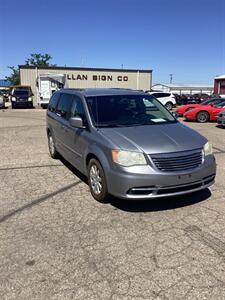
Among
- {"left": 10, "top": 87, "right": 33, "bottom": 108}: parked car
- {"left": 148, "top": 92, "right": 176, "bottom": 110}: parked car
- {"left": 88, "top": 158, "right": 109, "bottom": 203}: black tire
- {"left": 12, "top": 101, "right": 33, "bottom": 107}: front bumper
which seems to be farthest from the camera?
{"left": 12, "top": 101, "right": 33, "bottom": 107}: front bumper

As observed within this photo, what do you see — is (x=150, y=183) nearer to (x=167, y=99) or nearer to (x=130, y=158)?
(x=130, y=158)

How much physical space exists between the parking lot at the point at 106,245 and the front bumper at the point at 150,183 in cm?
35

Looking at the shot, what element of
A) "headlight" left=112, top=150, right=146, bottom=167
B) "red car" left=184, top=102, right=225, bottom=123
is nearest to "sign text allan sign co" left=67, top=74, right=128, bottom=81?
"red car" left=184, top=102, right=225, bottom=123

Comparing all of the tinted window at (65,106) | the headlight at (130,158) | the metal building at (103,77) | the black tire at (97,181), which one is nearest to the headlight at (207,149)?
the headlight at (130,158)

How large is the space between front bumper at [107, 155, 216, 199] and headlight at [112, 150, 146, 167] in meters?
0.09

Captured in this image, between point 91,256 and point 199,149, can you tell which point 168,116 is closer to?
point 199,149

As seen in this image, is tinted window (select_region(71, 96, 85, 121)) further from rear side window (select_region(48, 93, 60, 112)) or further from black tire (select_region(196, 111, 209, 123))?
black tire (select_region(196, 111, 209, 123))

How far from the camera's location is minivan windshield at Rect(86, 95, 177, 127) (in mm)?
4898

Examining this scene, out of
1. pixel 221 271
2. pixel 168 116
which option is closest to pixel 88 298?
pixel 221 271

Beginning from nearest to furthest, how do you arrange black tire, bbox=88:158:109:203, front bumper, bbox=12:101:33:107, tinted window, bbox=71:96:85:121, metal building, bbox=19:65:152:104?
1. black tire, bbox=88:158:109:203
2. tinted window, bbox=71:96:85:121
3. front bumper, bbox=12:101:33:107
4. metal building, bbox=19:65:152:104

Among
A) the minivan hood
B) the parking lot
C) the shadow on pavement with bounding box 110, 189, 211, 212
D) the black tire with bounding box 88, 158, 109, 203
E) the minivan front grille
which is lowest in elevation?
the parking lot

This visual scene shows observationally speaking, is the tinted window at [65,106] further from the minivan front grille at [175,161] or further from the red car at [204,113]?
the red car at [204,113]

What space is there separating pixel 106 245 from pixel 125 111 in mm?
2477

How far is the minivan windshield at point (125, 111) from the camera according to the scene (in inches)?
193
